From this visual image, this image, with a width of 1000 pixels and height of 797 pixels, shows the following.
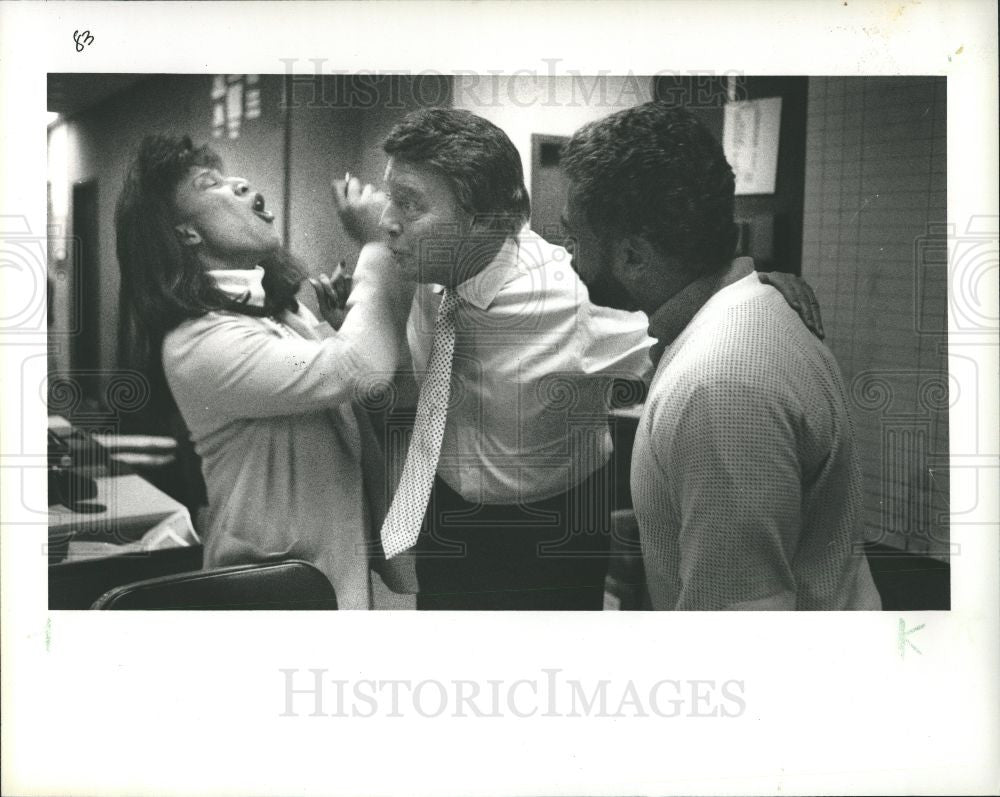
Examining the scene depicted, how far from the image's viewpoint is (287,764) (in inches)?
112

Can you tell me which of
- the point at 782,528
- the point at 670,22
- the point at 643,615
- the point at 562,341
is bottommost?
the point at 643,615

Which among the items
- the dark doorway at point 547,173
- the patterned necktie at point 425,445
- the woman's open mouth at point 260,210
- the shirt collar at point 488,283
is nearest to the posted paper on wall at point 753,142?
the dark doorway at point 547,173

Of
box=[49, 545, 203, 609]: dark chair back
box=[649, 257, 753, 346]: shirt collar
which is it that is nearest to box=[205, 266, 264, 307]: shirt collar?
box=[49, 545, 203, 609]: dark chair back

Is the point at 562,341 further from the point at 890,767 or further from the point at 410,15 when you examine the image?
the point at 890,767

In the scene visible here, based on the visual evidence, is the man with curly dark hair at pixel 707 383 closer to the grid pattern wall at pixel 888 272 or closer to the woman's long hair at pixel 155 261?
the grid pattern wall at pixel 888 272

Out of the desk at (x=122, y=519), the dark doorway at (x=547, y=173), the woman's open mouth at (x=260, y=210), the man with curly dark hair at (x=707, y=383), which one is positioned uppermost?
the dark doorway at (x=547, y=173)

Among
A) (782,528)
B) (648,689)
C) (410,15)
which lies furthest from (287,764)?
(410,15)

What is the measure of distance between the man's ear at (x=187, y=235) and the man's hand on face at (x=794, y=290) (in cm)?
137

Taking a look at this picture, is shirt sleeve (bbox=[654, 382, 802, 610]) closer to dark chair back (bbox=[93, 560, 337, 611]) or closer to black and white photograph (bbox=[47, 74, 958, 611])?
black and white photograph (bbox=[47, 74, 958, 611])

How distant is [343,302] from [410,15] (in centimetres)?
71

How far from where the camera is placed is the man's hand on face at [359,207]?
9.09 feet

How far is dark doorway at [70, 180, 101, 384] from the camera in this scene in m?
2.77

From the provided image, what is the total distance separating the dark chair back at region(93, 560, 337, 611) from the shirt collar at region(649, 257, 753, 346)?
1.03 m

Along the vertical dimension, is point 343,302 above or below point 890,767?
above
